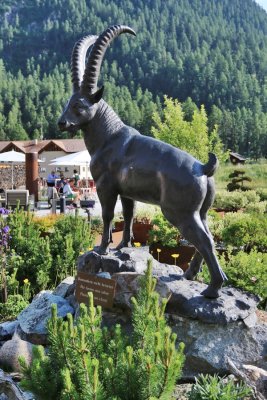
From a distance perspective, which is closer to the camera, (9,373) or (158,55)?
(9,373)

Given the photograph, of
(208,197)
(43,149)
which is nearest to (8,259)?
(208,197)

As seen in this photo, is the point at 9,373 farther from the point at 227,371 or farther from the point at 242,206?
the point at 242,206

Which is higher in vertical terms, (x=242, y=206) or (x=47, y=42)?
(x=47, y=42)

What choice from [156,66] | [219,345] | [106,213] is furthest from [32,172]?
[156,66]

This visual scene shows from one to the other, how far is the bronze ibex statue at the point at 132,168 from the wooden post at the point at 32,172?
17840mm

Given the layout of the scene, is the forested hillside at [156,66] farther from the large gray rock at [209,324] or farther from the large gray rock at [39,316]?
the large gray rock at [209,324]

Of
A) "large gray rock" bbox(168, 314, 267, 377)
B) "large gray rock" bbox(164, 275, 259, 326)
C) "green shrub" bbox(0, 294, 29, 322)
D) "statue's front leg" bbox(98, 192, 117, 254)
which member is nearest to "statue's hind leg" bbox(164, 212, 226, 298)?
"large gray rock" bbox(164, 275, 259, 326)

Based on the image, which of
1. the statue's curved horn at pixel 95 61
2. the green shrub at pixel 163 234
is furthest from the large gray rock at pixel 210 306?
the green shrub at pixel 163 234

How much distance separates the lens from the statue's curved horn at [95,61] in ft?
17.3

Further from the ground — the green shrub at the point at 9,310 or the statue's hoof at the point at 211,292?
the statue's hoof at the point at 211,292

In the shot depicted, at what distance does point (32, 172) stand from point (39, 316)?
18292 millimetres

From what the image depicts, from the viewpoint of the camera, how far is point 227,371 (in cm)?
482

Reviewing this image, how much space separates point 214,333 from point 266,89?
140 m

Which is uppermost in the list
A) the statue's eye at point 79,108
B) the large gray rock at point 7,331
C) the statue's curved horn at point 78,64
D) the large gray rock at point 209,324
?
the statue's curved horn at point 78,64
